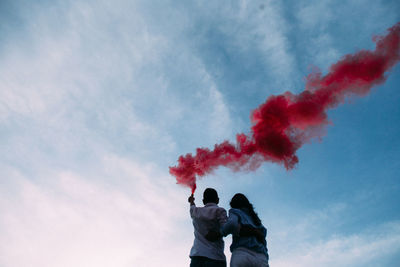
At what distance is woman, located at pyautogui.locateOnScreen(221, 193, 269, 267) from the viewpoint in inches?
193

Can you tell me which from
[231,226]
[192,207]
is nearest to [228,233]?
[231,226]

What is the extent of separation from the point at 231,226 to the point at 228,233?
0.20 meters

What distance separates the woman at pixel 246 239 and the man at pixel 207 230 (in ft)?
1.27

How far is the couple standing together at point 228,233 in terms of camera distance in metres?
5.02

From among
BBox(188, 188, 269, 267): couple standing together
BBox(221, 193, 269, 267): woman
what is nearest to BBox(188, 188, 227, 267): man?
BBox(188, 188, 269, 267): couple standing together

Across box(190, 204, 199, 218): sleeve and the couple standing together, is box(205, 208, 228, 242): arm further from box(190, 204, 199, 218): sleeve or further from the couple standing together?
box(190, 204, 199, 218): sleeve

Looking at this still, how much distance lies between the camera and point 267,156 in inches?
405

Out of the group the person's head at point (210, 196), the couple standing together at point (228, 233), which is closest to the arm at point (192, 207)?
the couple standing together at point (228, 233)

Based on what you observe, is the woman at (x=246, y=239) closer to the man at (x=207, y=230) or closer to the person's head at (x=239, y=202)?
the person's head at (x=239, y=202)

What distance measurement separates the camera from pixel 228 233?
206 inches

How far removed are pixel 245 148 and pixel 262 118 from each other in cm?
142

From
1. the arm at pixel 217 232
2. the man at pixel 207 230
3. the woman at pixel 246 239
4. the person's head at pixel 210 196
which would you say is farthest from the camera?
the person's head at pixel 210 196

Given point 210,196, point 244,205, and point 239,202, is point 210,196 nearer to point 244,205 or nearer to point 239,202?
point 239,202

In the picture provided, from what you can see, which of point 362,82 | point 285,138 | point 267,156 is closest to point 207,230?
point 267,156
